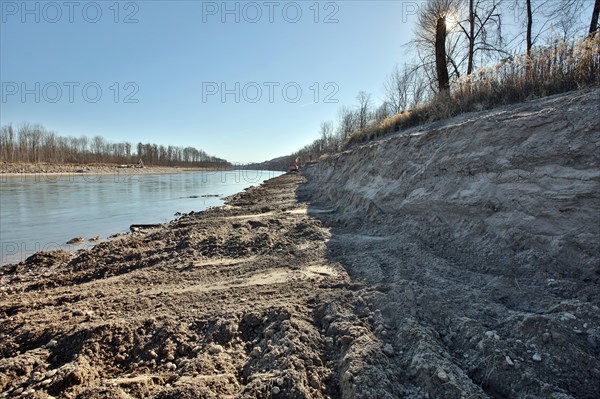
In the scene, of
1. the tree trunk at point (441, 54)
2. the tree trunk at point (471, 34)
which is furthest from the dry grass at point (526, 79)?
the tree trunk at point (471, 34)

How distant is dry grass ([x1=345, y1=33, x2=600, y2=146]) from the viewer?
16.9 feet

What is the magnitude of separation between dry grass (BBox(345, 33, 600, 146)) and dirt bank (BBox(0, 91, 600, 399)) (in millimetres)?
1538

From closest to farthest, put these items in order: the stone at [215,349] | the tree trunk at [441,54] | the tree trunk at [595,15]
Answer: the stone at [215,349]
the tree trunk at [595,15]
the tree trunk at [441,54]

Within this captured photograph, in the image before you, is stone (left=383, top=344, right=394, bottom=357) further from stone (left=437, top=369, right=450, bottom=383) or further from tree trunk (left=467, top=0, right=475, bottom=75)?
tree trunk (left=467, top=0, right=475, bottom=75)

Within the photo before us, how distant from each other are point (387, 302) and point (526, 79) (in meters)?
6.28

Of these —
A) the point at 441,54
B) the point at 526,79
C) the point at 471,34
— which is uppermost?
the point at 471,34

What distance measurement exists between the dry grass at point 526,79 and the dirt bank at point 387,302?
5.04ft

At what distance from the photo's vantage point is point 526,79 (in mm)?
6348

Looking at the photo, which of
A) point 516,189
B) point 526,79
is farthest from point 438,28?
point 516,189

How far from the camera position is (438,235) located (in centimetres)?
476

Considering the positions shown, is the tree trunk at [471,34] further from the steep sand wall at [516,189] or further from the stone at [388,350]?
the stone at [388,350]

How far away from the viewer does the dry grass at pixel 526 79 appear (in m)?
5.14

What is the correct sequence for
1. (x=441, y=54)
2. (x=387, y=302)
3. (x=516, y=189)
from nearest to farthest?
(x=387, y=302) → (x=516, y=189) → (x=441, y=54)

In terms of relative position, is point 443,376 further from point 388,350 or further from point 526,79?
point 526,79
